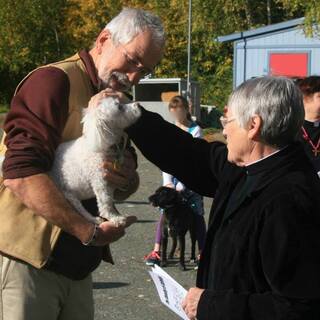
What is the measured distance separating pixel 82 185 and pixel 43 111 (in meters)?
0.32

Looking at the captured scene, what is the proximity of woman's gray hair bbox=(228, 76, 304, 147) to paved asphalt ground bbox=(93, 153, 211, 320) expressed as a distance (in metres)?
3.16

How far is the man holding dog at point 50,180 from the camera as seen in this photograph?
2309 mm

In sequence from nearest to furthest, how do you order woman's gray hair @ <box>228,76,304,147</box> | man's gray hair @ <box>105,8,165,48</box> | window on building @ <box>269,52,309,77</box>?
A: woman's gray hair @ <box>228,76,304,147</box> < man's gray hair @ <box>105,8,165,48</box> < window on building @ <box>269,52,309,77</box>

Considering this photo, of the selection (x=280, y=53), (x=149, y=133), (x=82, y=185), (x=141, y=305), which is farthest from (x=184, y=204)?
(x=280, y=53)

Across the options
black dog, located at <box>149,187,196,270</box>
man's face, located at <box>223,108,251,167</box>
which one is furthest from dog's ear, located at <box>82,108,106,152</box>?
black dog, located at <box>149,187,196,270</box>

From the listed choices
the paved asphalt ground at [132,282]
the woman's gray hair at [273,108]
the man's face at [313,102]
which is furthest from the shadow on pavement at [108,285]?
the woman's gray hair at [273,108]

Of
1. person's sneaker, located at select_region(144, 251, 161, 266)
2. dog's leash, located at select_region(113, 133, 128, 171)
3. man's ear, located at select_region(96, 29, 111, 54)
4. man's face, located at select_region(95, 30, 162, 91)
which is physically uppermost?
man's ear, located at select_region(96, 29, 111, 54)

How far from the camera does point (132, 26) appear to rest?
2.50 metres

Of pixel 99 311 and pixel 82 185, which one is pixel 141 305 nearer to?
pixel 99 311

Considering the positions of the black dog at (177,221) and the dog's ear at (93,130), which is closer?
the dog's ear at (93,130)

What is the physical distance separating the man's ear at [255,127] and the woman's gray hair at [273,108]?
0.01m

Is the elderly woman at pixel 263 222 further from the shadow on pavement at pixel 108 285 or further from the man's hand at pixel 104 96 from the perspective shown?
the shadow on pavement at pixel 108 285

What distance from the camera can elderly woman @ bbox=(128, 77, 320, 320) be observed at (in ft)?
7.04

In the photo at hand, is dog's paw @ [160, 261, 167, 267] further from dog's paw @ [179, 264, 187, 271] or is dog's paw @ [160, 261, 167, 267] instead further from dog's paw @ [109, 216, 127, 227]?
dog's paw @ [109, 216, 127, 227]
